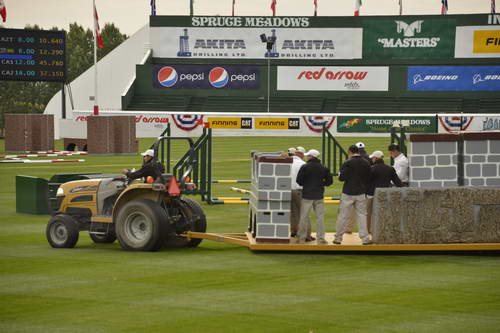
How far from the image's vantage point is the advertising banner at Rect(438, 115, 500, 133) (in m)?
49.6

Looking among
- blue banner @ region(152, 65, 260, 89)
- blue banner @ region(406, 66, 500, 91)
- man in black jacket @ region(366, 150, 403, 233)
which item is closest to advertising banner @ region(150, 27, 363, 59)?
blue banner @ region(152, 65, 260, 89)

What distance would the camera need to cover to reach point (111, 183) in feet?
52.8

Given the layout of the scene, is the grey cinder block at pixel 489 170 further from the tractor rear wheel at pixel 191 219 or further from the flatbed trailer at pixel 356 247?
the tractor rear wheel at pixel 191 219

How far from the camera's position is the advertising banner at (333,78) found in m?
70.8

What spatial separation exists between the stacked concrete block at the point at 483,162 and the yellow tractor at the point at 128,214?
4.76m

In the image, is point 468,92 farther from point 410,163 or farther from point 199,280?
point 199,280

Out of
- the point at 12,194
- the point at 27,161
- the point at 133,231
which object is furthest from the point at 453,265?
the point at 27,161

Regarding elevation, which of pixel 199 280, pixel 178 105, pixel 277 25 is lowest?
pixel 199 280

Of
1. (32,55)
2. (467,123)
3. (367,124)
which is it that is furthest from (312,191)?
(367,124)

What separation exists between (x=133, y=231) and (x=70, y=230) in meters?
1.26

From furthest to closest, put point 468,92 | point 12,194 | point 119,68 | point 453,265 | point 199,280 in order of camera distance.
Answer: point 119,68 < point 468,92 < point 12,194 < point 453,265 < point 199,280

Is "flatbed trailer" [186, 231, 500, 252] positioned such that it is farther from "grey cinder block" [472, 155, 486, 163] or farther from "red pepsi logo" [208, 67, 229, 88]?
"red pepsi logo" [208, 67, 229, 88]

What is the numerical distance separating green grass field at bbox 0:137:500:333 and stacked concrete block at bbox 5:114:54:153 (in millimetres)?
30757

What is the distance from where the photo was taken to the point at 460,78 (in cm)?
6962
